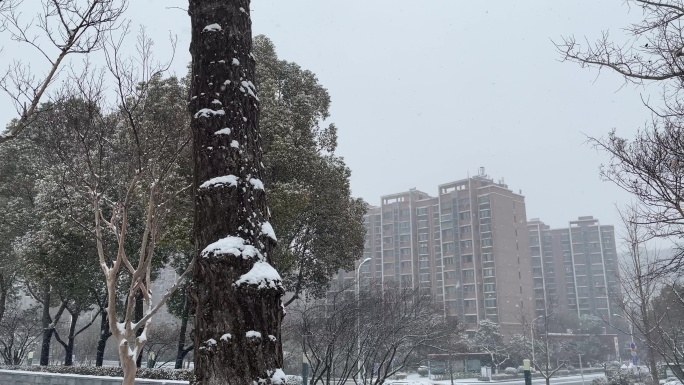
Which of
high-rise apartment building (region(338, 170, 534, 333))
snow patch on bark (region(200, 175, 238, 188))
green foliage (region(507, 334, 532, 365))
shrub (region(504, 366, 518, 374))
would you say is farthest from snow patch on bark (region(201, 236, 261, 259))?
high-rise apartment building (region(338, 170, 534, 333))

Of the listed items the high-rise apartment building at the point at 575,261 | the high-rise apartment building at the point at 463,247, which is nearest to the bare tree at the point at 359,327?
the high-rise apartment building at the point at 463,247

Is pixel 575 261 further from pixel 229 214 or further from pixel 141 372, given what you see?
pixel 229 214

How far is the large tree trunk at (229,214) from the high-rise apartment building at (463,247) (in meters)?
49.3

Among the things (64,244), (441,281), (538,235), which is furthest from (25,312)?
(538,235)

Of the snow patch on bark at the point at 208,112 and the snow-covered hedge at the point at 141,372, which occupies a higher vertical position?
the snow patch on bark at the point at 208,112

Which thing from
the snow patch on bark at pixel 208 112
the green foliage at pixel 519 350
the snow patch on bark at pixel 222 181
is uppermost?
the snow patch on bark at pixel 208 112

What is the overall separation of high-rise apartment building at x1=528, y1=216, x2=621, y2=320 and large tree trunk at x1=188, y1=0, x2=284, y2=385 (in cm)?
7032

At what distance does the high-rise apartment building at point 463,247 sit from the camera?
5356cm

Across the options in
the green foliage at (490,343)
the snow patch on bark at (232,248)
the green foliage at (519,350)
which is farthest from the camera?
the green foliage at (519,350)

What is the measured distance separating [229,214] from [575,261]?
76.5m

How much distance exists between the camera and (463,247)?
186 feet

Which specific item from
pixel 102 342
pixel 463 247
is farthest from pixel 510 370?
pixel 102 342

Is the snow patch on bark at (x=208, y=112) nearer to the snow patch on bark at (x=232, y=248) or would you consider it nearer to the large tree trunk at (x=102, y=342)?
the snow patch on bark at (x=232, y=248)

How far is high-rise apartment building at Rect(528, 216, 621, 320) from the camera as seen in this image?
6906 centimetres
